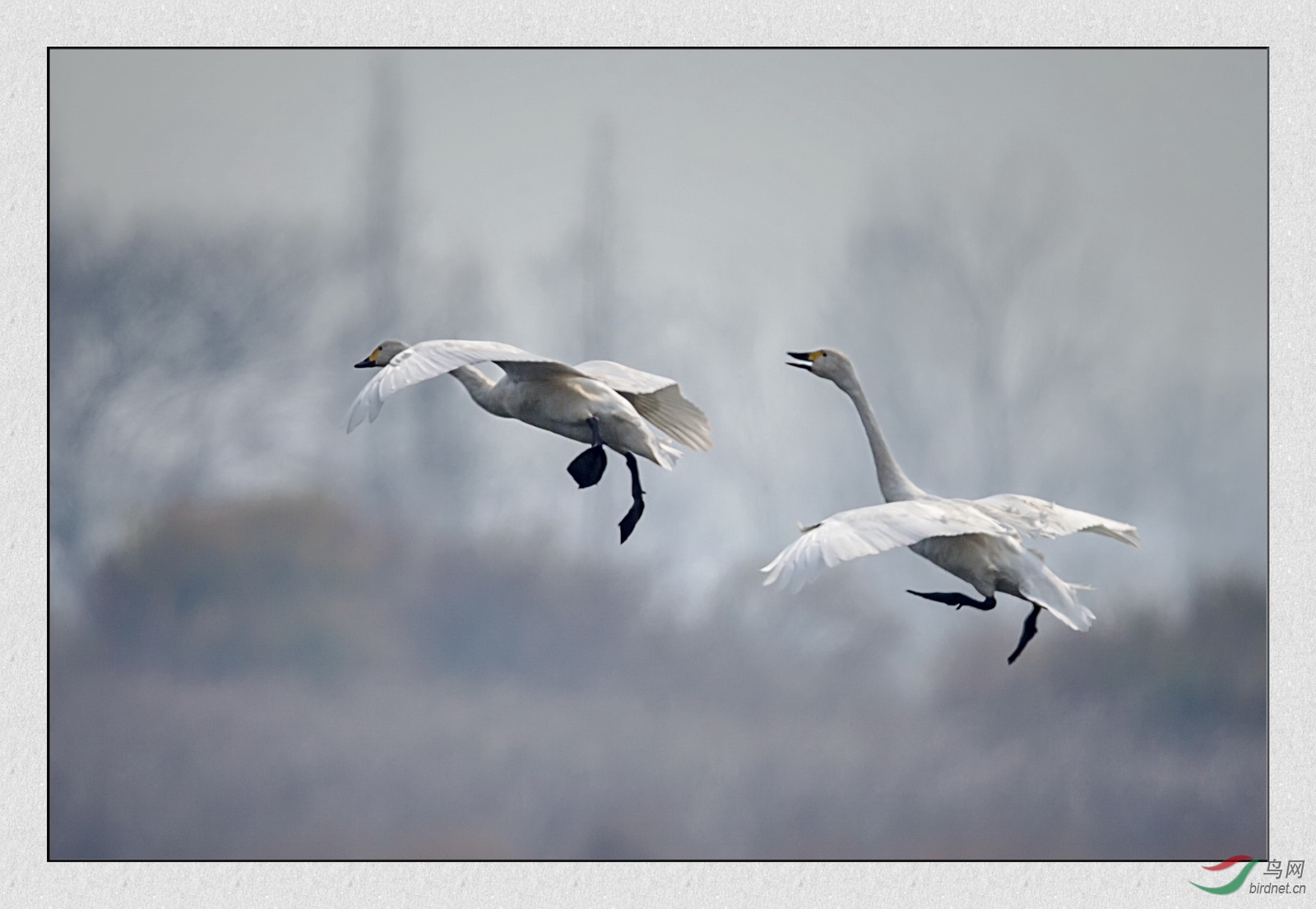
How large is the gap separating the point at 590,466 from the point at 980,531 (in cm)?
198

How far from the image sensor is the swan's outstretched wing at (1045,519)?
7953 mm

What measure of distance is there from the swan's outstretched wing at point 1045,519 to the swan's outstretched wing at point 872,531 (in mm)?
118

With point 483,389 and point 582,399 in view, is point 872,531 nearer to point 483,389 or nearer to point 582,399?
point 582,399

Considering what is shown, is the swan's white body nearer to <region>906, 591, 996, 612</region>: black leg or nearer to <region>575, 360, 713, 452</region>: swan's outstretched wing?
<region>575, 360, 713, 452</region>: swan's outstretched wing

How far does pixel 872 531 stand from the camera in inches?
277

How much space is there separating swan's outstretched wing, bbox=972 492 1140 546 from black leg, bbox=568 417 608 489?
1.76 m

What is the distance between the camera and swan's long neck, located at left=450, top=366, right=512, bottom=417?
8.59 m

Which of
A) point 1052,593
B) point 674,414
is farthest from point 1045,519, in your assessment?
point 674,414

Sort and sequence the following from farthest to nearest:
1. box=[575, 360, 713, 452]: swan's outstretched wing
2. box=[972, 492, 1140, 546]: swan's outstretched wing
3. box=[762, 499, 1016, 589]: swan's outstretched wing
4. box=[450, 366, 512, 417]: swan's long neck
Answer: box=[575, 360, 713, 452]: swan's outstretched wing < box=[450, 366, 512, 417]: swan's long neck < box=[972, 492, 1140, 546]: swan's outstretched wing < box=[762, 499, 1016, 589]: swan's outstretched wing

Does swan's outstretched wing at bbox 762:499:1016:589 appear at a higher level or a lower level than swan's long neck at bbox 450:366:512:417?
lower

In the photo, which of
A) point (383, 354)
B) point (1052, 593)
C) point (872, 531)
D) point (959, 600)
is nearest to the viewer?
point (872, 531)

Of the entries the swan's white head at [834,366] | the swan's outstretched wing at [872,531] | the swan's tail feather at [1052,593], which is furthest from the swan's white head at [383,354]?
the swan's tail feather at [1052,593]

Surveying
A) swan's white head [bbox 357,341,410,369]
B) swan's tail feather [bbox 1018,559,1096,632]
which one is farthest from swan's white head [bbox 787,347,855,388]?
swan's white head [bbox 357,341,410,369]
